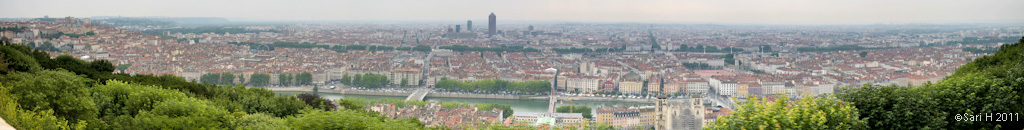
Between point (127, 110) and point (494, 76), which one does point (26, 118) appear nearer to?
point (127, 110)

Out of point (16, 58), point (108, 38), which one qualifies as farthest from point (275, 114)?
point (108, 38)

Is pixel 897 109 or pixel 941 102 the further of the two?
pixel 941 102

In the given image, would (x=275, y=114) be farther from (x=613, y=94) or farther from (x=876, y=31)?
(x=876, y=31)

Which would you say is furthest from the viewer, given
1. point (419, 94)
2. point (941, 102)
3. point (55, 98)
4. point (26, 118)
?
point (419, 94)

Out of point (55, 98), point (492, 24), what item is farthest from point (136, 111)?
point (492, 24)

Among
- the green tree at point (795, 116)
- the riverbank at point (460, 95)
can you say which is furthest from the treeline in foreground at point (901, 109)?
the riverbank at point (460, 95)

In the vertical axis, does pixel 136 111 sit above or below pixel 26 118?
below

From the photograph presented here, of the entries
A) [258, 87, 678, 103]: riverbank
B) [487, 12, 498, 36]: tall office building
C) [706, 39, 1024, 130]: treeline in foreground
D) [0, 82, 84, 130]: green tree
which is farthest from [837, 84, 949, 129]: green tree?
[487, 12, 498, 36]: tall office building
